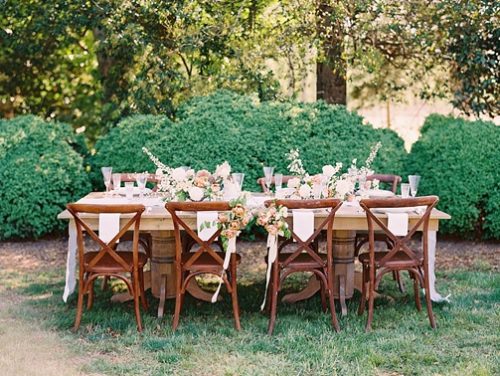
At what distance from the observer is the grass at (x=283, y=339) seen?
505 cm

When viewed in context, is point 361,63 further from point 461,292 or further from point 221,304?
point 221,304

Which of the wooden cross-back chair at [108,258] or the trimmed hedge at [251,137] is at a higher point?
the trimmed hedge at [251,137]

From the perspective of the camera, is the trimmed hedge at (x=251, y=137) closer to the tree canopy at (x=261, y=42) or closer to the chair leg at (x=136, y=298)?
the tree canopy at (x=261, y=42)

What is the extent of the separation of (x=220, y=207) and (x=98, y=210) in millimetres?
845

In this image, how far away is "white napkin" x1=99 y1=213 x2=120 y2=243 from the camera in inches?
226

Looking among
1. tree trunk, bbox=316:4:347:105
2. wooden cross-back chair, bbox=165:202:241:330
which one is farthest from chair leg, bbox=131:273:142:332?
tree trunk, bbox=316:4:347:105

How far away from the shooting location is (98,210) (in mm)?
5570

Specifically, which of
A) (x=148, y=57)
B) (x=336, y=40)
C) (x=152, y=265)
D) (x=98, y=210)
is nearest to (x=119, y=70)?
(x=148, y=57)

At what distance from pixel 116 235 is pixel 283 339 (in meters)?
1.38

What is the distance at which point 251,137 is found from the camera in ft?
30.4

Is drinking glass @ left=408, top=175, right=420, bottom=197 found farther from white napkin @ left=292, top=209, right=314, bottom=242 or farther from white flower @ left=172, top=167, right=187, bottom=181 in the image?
white flower @ left=172, top=167, right=187, bottom=181

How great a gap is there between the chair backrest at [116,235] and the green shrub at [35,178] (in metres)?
3.45

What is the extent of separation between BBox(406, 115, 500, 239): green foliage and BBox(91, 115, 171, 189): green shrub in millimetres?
3116

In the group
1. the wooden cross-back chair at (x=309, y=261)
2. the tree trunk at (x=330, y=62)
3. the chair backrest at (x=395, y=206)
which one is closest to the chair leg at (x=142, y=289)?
the wooden cross-back chair at (x=309, y=261)
